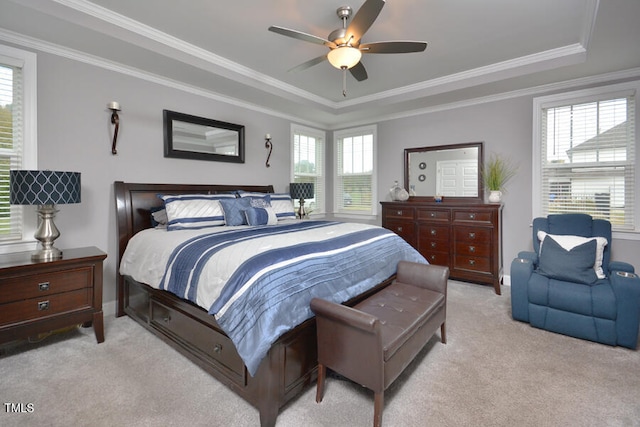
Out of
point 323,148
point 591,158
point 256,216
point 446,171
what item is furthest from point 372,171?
point 591,158

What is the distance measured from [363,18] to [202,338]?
8.20 feet

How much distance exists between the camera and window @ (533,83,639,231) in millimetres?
3373

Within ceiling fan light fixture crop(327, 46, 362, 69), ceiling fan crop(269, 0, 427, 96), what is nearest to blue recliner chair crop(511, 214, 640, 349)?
ceiling fan crop(269, 0, 427, 96)

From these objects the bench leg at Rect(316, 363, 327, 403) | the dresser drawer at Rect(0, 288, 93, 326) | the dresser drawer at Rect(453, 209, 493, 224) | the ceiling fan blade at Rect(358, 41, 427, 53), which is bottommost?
the bench leg at Rect(316, 363, 327, 403)

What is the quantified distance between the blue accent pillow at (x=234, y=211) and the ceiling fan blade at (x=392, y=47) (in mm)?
1945

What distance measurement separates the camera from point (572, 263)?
2691 mm

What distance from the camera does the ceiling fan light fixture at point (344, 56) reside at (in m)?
2.42

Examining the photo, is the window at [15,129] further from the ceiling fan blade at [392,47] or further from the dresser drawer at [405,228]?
the dresser drawer at [405,228]

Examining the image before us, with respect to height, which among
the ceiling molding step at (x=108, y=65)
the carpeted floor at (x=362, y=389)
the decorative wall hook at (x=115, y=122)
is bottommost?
the carpeted floor at (x=362, y=389)

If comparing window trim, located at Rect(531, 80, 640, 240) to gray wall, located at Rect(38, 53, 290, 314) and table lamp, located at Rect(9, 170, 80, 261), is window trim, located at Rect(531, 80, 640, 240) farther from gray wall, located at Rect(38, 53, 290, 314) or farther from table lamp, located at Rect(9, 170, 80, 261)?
table lamp, located at Rect(9, 170, 80, 261)

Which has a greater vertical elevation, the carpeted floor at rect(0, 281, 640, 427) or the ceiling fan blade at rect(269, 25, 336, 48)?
the ceiling fan blade at rect(269, 25, 336, 48)

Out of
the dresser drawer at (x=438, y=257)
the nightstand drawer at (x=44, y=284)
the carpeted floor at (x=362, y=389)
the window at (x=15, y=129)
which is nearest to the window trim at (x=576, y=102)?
the dresser drawer at (x=438, y=257)

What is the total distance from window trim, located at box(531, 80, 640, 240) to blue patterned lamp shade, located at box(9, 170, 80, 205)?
504 cm

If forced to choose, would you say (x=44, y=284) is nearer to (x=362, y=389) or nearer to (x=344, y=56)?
(x=362, y=389)
